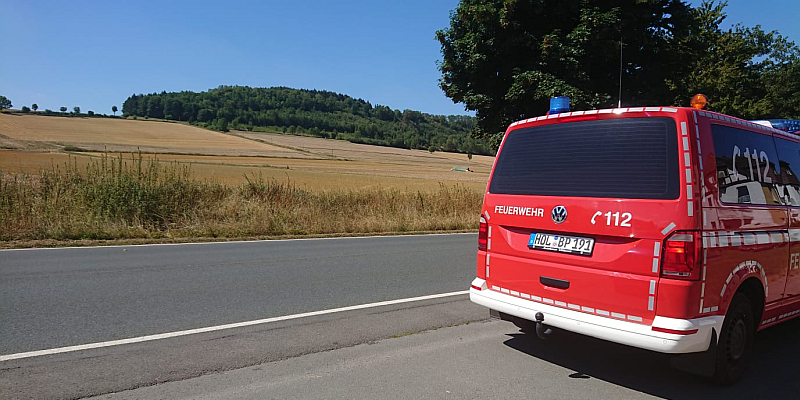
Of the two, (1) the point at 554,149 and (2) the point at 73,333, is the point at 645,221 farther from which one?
(2) the point at 73,333

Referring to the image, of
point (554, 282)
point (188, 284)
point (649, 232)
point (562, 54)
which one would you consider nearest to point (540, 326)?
point (554, 282)

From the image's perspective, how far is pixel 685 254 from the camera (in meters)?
3.79

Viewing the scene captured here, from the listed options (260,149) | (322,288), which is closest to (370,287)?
(322,288)

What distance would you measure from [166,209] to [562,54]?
12.2 metres

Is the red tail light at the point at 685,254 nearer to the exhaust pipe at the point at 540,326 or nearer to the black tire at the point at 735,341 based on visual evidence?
the black tire at the point at 735,341

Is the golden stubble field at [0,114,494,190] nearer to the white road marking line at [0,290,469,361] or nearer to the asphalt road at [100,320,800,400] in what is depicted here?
the white road marking line at [0,290,469,361]

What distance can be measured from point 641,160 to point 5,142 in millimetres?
56311

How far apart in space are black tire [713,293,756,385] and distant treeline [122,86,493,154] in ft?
317

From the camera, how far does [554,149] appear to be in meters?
4.73

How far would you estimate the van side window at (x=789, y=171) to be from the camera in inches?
198

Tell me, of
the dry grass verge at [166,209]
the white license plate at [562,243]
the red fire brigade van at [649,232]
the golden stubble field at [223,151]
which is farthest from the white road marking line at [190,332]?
the golden stubble field at [223,151]

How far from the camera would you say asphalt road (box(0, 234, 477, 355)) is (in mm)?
5330

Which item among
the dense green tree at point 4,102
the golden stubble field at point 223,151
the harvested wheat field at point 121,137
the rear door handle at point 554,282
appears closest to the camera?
the rear door handle at point 554,282

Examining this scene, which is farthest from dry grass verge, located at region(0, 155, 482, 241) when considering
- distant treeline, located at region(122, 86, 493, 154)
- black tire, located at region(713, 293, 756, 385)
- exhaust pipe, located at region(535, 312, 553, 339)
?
distant treeline, located at region(122, 86, 493, 154)
